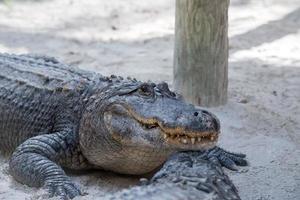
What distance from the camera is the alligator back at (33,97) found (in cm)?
478

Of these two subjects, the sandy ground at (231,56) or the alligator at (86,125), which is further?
the sandy ground at (231,56)

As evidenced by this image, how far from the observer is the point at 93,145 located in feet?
14.8

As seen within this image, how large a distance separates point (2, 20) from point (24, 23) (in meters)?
0.35

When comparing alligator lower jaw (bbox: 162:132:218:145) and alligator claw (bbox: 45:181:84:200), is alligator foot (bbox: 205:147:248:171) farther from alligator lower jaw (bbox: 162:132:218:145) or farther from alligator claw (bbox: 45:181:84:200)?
alligator claw (bbox: 45:181:84:200)

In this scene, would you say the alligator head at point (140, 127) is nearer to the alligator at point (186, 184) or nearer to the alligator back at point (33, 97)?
the alligator back at point (33, 97)

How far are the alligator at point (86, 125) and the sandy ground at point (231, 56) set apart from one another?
0.46 ft

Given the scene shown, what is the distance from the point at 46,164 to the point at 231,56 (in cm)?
365

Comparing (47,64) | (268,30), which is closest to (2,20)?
(268,30)

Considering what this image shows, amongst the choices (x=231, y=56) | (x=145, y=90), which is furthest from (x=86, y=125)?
(x=231, y=56)

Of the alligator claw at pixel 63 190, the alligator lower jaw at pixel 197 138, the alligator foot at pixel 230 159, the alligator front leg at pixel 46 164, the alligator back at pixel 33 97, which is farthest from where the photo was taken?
the alligator back at pixel 33 97

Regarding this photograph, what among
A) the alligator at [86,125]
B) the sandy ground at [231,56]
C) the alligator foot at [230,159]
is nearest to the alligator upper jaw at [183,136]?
the alligator at [86,125]

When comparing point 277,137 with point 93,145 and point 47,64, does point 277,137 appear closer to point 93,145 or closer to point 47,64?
point 93,145

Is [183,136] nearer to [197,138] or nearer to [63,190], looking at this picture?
[197,138]


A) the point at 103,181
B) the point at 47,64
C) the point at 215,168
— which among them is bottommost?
the point at 103,181
